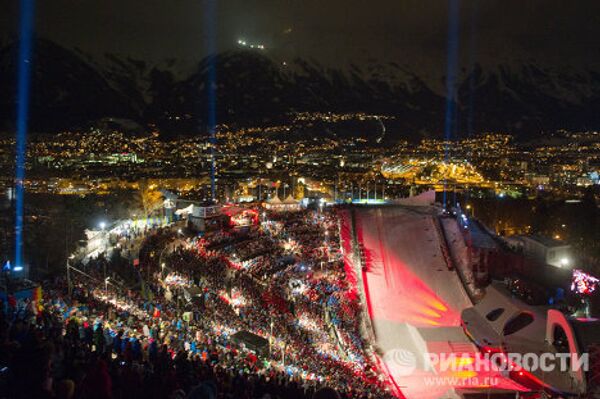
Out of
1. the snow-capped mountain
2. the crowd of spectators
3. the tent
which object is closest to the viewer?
the crowd of spectators

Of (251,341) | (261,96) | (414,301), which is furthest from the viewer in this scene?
(261,96)

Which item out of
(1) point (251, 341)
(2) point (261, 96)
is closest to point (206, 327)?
(1) point (251, 341)

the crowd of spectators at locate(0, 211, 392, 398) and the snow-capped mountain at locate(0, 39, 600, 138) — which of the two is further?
the snow-capped mountain at locate(0, 39, 600, 138)

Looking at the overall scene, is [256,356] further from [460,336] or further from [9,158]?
[9,158]

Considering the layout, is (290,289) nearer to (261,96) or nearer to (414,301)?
(414,301)

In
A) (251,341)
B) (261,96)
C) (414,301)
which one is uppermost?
(261,96)

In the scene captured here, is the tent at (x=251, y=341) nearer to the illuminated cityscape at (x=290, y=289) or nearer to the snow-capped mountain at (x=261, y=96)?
the illuminated cityscape at (x=290, y=289)

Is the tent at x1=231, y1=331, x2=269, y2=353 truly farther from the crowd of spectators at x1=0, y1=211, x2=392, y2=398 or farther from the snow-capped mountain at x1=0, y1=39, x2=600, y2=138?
the snow-capped mountain at x1=0, y1=39, x2=600, y2=138

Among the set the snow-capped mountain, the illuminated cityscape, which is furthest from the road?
the snow-capped mountain
